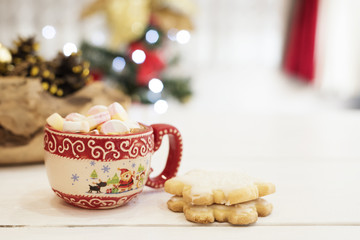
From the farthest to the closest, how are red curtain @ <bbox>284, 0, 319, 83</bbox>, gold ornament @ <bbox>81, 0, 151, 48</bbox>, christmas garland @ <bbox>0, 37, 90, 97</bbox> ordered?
red curtain @ <bbox>284, 0, 319, 83</bbox> → gold ornament @ <bbox>81, 0, 151, 48</bbox> → christmas garland @ <bbox>0, 37, 90, 97</bbox>

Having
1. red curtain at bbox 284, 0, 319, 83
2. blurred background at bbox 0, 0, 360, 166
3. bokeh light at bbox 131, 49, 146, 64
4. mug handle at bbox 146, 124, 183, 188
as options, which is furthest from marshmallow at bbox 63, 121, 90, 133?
red curtain at bbox 284, 0, 319, 83

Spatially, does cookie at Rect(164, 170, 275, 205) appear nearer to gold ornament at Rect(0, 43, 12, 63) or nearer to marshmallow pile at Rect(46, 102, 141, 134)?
marshmallow pile at Rect(46, 102, 141, 134)

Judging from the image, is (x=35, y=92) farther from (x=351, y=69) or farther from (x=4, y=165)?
(x=351, y=69)

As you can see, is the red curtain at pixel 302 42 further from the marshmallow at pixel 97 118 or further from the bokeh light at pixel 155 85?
the marshmallow at pixel 97 118

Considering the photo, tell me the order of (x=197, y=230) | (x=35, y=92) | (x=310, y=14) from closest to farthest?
1. (x=197, y=230)
2. (x=35, y=92)
3. (x=310, y=14)

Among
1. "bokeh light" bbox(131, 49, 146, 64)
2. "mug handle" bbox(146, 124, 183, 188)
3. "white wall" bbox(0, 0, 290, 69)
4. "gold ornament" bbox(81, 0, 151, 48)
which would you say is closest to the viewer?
"mug handle" bbox(146, 124, 183, 188)

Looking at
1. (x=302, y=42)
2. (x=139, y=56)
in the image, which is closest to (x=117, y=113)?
(x=139, y=56)

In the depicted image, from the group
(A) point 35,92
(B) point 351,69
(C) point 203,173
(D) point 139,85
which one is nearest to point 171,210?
(C) point 203,173

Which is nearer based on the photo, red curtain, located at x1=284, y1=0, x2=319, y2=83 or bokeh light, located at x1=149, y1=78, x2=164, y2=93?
bokeh light, located at x1=149, y1=78, x2=164, y2=93
